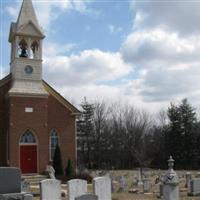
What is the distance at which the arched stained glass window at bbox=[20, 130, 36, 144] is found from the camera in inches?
1329

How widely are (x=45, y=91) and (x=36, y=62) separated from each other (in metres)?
2.44

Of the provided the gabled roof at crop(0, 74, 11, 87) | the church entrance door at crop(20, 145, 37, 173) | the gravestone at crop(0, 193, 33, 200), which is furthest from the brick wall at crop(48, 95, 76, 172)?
the gravestone at crop(0, 193, 33, 200)

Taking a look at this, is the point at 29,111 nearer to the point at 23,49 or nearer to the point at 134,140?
the point at 23,49

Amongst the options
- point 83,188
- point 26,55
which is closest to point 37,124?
point 26,55

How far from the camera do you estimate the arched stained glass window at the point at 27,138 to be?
3376 centimetres

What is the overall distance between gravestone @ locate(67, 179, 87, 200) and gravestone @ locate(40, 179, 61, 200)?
78cm

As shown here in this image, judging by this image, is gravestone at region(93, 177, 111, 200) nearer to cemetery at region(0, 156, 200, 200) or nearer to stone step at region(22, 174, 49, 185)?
cemetery at region(0, 156, 200, 200)

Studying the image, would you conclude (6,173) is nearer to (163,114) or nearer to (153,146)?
(153,146)

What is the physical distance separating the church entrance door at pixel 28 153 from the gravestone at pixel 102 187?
16034 millimetres

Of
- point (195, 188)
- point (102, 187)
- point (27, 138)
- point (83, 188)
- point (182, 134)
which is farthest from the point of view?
point (182, 134)

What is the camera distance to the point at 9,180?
14.1 m

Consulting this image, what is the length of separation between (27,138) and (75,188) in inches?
613

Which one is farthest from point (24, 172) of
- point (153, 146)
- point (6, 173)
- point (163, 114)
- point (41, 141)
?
point (163, 114)

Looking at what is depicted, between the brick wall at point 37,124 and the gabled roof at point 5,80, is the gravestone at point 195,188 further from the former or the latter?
the gabled roof at point 5,80
